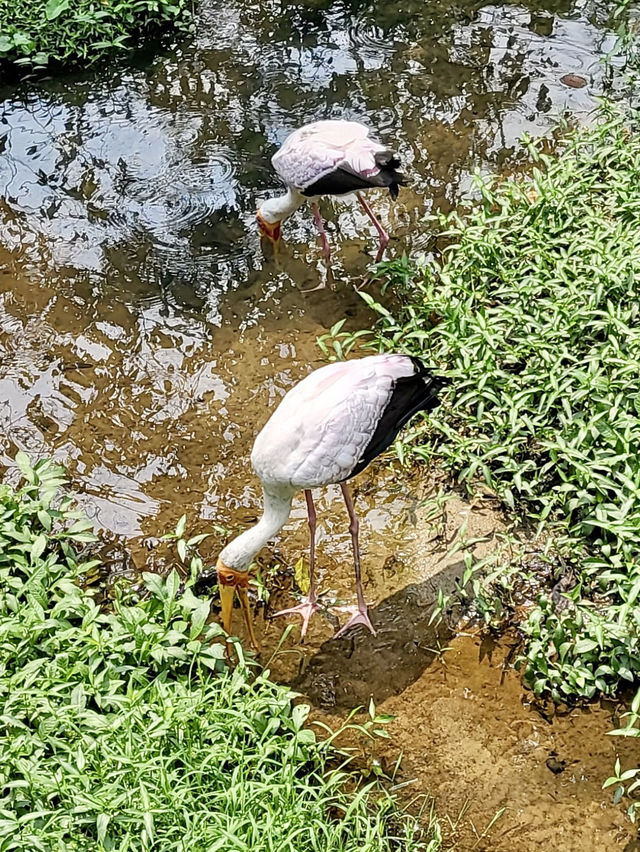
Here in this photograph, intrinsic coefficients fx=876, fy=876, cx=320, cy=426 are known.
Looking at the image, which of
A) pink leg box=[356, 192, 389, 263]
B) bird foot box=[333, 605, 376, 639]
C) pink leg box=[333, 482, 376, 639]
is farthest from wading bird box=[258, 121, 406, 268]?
bird foot box=[333, 605, 376, 639]

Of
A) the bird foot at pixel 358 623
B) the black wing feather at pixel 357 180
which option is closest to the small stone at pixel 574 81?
the black wing feather at pixel 357 180

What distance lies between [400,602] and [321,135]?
8.97 feet

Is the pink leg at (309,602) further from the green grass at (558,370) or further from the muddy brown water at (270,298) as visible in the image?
the green grass at (558,370)

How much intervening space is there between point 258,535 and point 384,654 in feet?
2.41

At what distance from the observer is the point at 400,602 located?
378cm

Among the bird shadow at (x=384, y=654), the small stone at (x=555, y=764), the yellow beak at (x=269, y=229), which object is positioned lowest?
Result: the small stone at (x=555, y=764)

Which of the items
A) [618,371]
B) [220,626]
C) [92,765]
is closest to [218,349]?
[220,626]

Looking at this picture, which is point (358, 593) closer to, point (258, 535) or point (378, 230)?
point (258, 535)

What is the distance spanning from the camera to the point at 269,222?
5285 mm

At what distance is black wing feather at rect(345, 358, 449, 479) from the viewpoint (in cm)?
360

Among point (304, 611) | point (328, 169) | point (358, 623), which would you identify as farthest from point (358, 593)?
point (328, 169)

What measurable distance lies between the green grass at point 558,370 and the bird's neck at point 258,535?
831 mm

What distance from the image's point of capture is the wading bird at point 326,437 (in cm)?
348

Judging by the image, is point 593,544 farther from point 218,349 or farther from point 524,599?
point 218,349
